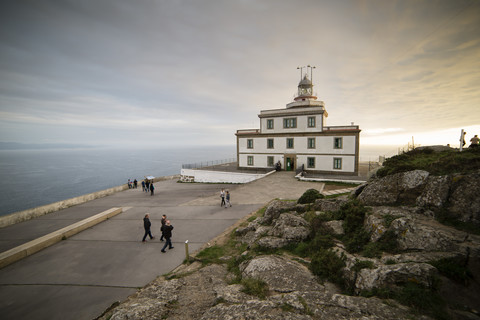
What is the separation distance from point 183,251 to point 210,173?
22.7 meters

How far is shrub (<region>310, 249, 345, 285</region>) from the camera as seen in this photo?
5434 mm

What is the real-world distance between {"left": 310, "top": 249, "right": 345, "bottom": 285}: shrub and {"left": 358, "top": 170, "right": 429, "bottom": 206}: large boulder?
3.68 meters

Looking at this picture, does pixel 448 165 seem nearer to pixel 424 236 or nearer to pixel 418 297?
pixel 424 236

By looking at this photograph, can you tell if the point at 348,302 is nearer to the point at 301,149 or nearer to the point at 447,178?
the point at 447,178

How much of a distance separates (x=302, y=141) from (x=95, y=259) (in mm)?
27662

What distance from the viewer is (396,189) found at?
796cm

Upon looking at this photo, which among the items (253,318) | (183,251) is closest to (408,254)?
(253,318)

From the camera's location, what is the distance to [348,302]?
13.8 feet

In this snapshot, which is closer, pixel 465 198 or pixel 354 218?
pixel 465 198

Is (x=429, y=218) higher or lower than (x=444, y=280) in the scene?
higher

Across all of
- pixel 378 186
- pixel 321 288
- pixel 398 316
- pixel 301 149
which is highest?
pixel 301 149

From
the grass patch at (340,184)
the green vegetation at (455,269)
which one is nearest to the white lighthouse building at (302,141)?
the grass patch at (340,184)

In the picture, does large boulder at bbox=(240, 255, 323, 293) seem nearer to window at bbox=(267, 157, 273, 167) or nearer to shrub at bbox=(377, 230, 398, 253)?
shrub at bbox=(377, 230, 398, 253)

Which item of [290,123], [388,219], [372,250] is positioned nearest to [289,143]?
[290,123]
